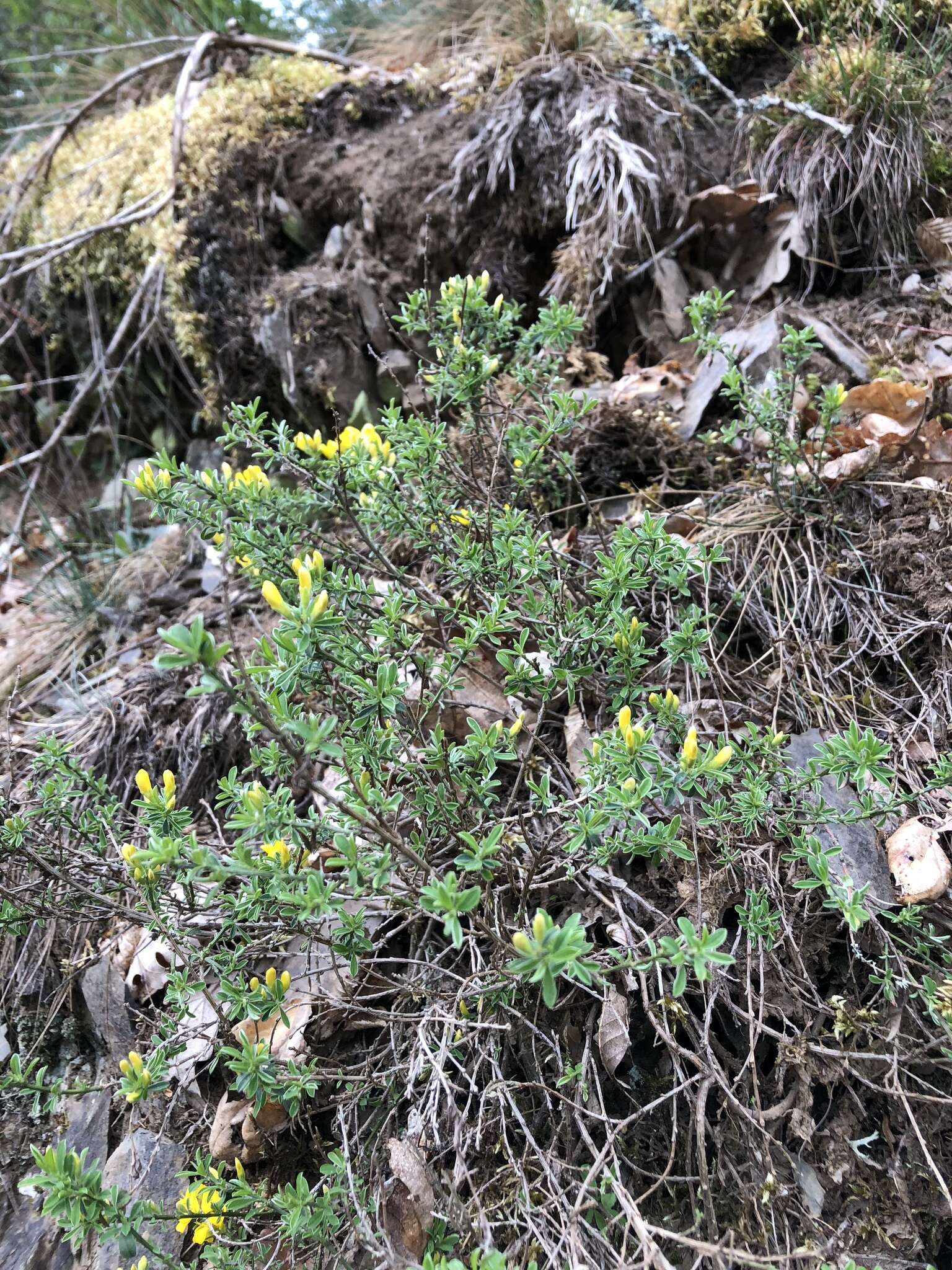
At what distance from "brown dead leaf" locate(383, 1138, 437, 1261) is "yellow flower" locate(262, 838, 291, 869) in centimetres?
63

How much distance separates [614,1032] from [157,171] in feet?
14.1

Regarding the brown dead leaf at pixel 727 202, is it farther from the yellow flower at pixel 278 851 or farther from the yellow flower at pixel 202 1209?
the yellow flower at pixel 202 1209

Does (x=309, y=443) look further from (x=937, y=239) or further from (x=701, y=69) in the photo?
(x=701, y=69)

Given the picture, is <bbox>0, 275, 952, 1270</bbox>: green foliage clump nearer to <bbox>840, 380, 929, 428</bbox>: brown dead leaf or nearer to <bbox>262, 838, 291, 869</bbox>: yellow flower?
<bbox>262, 838, 291, 869</bbox>: yellow flower

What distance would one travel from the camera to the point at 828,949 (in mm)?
1566

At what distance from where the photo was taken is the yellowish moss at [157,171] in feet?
11.8

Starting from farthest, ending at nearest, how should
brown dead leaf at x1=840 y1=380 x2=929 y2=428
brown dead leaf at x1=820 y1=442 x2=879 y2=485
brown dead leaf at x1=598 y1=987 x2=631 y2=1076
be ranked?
brown dead leaf at x1=840 y1=380 x2=929 y2=428 < brown dead leaf at x1=820 y1=442 x2=879 y2=485 < brown dead leaf at x1=598 y1=987 x2=631 y2=1076


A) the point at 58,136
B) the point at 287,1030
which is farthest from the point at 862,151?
the point at 58,136

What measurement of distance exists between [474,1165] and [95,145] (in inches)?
207

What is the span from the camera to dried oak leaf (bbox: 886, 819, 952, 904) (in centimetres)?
152

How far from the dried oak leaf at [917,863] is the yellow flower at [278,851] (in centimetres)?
122

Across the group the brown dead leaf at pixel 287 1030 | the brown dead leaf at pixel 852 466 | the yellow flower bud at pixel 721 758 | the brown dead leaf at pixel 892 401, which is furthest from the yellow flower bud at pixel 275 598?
the brown dead leaf at pixel 892 401

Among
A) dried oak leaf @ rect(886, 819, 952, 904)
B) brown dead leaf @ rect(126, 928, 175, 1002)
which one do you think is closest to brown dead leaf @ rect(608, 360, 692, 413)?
dried oak leaf @ rect(886, 819, 952, 904)

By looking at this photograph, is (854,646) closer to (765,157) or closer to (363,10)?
(765,157)
